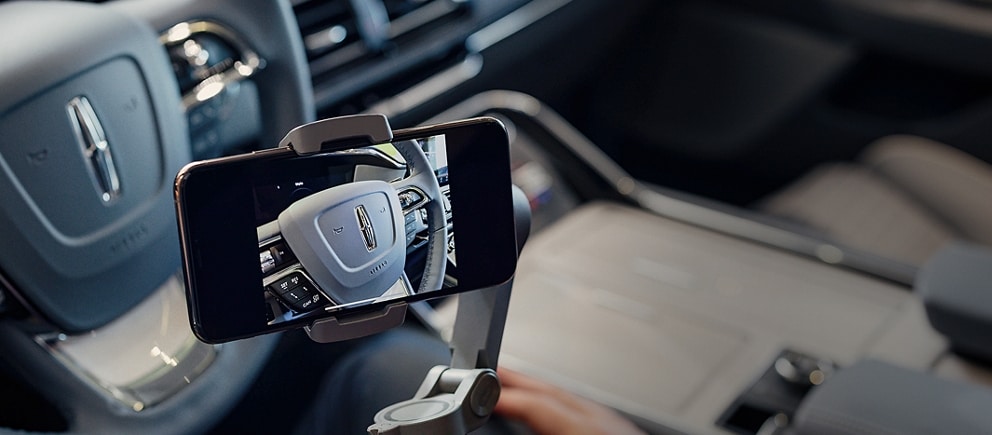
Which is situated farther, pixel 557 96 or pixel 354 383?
pixel 557 96

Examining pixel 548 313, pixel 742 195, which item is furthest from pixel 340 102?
pixel 742 195

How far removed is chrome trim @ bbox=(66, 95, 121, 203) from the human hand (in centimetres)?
28

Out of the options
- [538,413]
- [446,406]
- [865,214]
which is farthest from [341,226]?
[865,214]

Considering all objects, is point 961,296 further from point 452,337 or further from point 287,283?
point 287,283

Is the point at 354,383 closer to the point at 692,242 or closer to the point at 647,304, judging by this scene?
the point at 647,304

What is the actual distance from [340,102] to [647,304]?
1.39 feet

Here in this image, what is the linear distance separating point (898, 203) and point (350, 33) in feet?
2.75

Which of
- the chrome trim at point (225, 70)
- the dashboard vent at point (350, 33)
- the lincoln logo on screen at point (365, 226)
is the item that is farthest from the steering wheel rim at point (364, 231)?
the dashboard vent at point (350, 33)

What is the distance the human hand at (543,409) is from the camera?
2.41 ft

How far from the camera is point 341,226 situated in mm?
512

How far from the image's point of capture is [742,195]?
2193 millimetres

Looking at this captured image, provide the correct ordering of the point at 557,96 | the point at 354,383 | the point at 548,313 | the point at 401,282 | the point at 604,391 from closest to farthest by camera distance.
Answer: the point at 401,282 < the point at 354,383 < the point at 604,391 < the point at 548,313 < the point at 557,96

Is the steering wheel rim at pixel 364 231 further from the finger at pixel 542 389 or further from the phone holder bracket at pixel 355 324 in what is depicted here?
the finger at pixel 542 389

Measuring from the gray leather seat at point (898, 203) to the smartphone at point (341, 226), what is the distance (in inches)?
40.0
